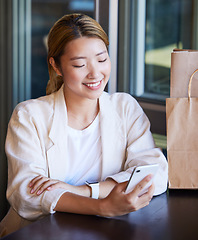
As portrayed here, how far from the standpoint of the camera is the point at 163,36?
2.54m

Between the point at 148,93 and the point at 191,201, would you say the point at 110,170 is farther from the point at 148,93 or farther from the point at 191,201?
the point at 148,93

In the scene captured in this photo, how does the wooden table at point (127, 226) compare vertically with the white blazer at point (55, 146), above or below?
below

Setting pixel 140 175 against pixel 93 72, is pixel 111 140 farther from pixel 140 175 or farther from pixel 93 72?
pixel 140 175

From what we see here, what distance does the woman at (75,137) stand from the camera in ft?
4.64

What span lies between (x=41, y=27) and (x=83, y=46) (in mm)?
1202

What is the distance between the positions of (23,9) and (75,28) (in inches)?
45.7

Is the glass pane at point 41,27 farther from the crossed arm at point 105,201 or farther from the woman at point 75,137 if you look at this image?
the crossed arm at point 105,201

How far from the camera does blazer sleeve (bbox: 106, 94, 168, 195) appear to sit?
4.85 ft

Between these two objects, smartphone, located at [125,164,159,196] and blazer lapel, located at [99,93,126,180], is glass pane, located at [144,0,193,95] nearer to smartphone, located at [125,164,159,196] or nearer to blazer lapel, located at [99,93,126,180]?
blazer lapel, located at [99,93,126,180]

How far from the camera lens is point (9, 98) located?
8.37ft

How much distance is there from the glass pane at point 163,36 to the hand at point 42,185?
34.5 inches

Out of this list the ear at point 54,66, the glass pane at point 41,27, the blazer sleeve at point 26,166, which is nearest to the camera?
Answer: the blazer sleeve at point 26,166

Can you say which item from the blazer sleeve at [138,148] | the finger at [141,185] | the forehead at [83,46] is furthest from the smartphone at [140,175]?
the forehead at [83,46]

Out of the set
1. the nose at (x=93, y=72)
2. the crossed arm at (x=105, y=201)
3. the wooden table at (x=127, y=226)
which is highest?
the nose at (x=93, y=72)
